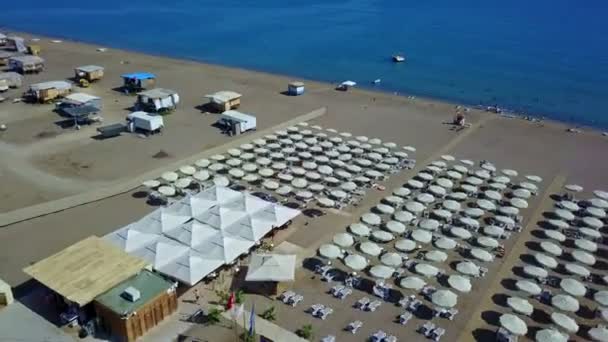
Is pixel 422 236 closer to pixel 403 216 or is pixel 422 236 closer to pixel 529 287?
pixel 403 216

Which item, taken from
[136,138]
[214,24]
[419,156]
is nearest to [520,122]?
[419,156]

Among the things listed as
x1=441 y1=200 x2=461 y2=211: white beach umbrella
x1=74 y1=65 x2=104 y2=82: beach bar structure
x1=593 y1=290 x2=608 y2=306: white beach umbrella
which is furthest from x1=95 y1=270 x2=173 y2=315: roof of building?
x1=74 y1=65 x2=104 y2=82: beach bar structure

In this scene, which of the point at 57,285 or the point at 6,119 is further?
the point at 6,119

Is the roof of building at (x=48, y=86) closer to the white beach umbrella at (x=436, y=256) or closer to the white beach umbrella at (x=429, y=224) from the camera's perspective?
the white beach umbrella at (x=429, y=224)

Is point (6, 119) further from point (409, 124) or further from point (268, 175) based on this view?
point (409, 124)

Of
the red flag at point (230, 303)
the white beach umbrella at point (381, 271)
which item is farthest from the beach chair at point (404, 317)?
the red flag at point (230, 303)

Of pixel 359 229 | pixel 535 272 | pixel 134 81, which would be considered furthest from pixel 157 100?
pixel 535 272
